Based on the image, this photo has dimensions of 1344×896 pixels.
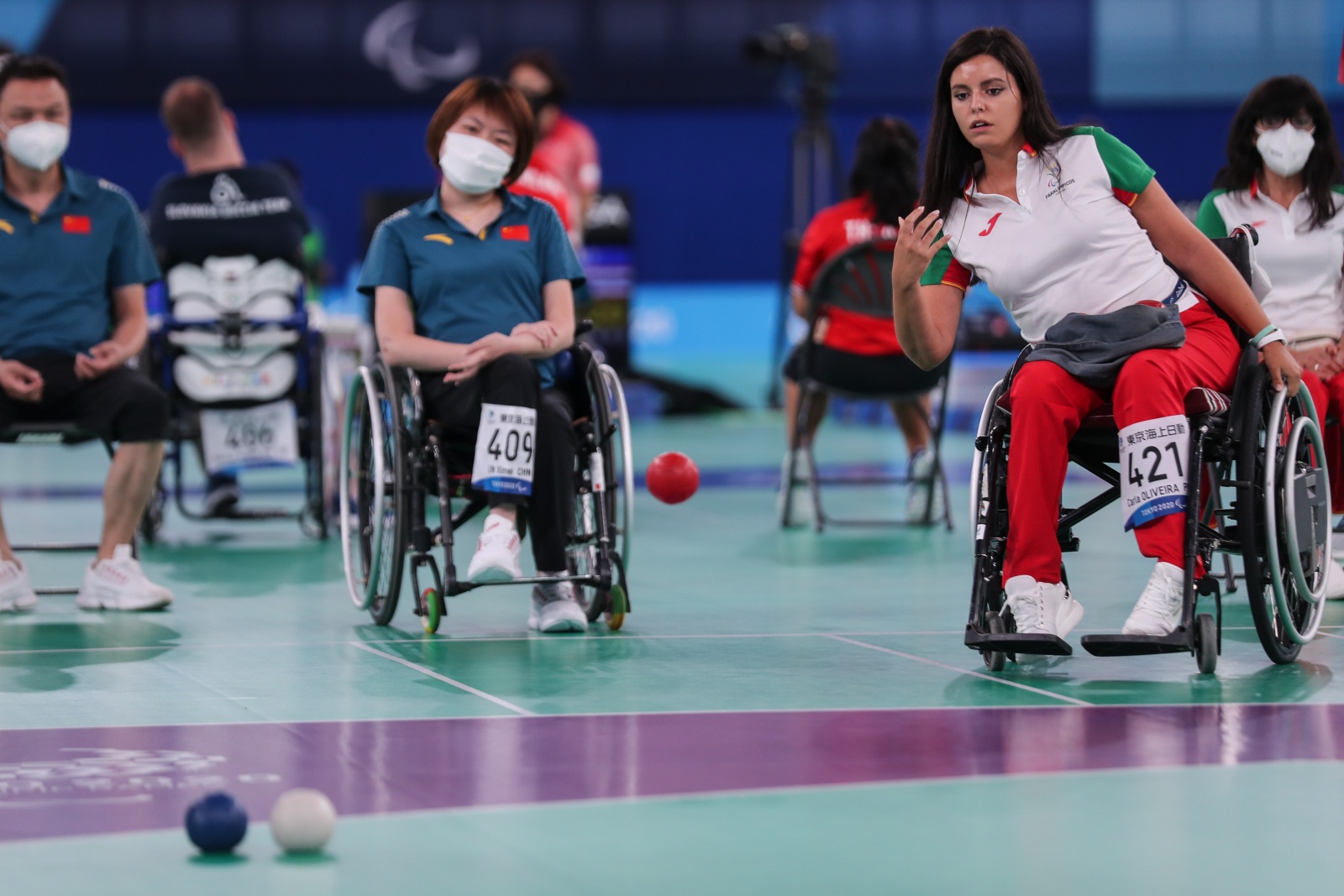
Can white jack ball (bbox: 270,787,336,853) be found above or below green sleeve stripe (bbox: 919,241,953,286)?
below

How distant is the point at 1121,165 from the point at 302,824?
2.16 metres

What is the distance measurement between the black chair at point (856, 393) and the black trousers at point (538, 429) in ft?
7.00

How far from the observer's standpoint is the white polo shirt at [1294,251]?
4759mm

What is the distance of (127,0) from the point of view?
13648mm

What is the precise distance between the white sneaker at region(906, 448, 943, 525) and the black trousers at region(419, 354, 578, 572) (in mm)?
2389

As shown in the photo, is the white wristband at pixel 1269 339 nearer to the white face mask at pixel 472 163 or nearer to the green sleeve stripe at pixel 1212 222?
the green sleeve stripe at pixel 1212 222

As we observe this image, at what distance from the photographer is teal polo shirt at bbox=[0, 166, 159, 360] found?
16.0 ft

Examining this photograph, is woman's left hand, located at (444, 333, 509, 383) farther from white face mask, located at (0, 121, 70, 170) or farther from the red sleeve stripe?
white face mask, located at (0, 121, 70, 170)

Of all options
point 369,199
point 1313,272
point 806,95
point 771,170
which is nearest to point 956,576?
point 1313,272

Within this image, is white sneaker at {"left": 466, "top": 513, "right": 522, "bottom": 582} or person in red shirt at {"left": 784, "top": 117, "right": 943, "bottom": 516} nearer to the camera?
white sneaker at {"left": 466, "top": 513, "right": 522, "bottom": 582}

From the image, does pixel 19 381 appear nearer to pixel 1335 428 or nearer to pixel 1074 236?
pixel 1074 236

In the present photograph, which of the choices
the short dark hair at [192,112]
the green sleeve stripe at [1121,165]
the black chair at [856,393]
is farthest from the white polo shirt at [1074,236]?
the short dark hair at [192,112]

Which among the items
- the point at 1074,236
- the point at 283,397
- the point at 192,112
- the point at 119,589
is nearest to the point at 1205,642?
the point at 1074,236

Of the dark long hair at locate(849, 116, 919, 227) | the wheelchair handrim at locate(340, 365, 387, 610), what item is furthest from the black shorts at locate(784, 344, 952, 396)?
the wheelchair handrim at locate(340, 365, 387, 610)
